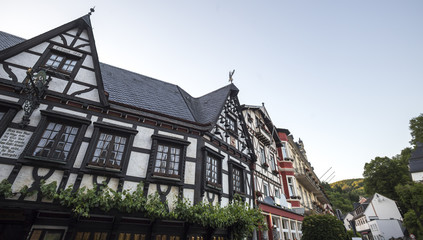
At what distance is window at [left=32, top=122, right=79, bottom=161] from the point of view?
6781 mm

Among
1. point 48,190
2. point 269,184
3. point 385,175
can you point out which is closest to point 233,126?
point 269,184

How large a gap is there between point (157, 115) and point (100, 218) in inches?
178

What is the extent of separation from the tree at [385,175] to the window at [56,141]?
53587 mm

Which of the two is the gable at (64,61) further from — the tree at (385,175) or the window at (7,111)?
the tree at (385,175)

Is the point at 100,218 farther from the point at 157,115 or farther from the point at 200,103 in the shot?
the point at 200,103

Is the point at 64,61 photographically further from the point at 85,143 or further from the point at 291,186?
the point at 291,186

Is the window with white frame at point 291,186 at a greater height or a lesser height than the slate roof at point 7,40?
lesser

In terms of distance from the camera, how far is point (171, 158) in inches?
346

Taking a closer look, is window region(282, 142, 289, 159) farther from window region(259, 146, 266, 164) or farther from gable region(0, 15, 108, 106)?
gable region(0, 15, 108, 106)

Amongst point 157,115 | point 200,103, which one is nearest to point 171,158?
point 157,115

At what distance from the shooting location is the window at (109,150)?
7.35 m

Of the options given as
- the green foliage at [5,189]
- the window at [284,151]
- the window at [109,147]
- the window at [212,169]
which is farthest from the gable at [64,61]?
the window at [284,151]

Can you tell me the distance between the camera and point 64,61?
8727 mm

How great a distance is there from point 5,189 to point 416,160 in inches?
2380
